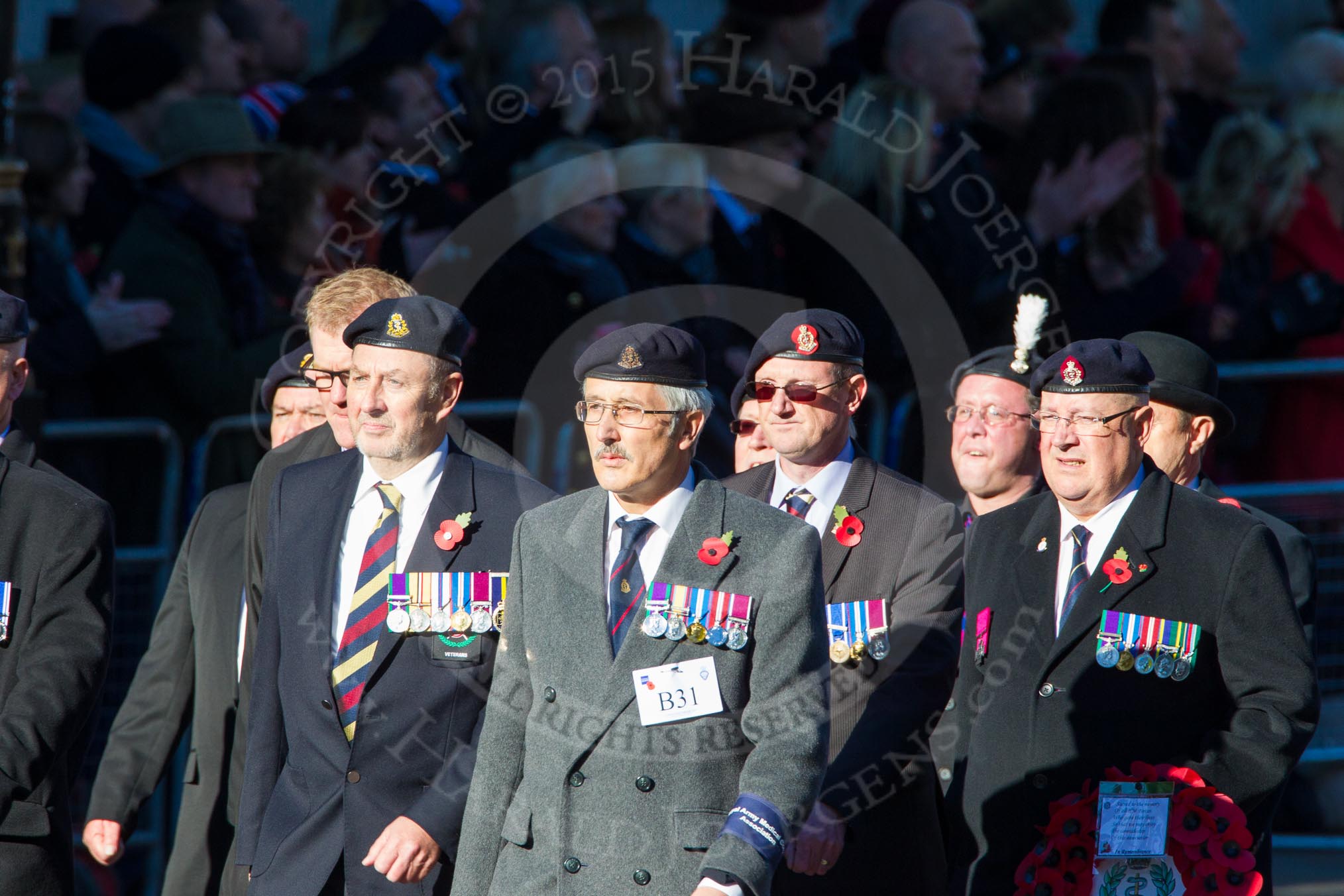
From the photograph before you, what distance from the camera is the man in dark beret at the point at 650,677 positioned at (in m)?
3.72

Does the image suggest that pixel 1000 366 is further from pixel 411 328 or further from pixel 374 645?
pixel 374 645

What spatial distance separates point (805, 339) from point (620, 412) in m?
1.25

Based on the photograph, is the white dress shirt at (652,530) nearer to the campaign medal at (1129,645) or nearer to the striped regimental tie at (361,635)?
the striped regimental tie at (361,635)

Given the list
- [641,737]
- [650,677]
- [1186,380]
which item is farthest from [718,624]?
[1186,380]

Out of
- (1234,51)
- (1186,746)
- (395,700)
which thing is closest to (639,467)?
(395,700)

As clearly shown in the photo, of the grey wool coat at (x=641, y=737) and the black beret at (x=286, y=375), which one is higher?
the black beret at (x=286, y=375)

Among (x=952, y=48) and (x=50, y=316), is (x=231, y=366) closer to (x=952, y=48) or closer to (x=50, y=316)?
(x=50, y=316)

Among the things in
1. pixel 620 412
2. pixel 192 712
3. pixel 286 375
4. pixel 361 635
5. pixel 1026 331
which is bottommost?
pixel 192 712

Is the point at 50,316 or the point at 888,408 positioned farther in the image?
the point at 888,408

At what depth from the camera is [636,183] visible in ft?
25.1

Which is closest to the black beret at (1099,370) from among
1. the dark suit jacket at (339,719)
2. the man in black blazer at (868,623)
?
the man in black blazer at (868,623)

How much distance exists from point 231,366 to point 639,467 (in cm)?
390

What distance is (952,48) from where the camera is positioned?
7.98 meters

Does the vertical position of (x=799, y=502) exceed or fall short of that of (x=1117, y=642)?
it exceeds it
